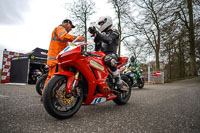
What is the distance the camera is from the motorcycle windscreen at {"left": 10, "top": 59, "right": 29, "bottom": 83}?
8.35 meters

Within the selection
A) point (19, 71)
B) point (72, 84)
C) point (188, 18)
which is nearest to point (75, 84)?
point (72, 84)

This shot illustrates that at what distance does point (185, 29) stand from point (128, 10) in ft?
20.9

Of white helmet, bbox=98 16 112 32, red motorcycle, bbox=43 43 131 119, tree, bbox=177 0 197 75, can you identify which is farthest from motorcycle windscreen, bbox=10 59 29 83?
tree, bbox=177 0 197 75

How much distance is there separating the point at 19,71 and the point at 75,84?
7.93 metres

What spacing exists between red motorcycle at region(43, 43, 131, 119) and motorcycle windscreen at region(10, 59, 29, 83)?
282 inches

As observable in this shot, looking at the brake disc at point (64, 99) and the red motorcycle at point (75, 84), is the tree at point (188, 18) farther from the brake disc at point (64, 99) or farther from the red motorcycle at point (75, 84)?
the brake disc at point (64, 99)

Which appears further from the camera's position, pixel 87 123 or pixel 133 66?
pixel 133 66

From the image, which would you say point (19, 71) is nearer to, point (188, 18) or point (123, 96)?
point (123, 96)

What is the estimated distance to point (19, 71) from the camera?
28.1ft

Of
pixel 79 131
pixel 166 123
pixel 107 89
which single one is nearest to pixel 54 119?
pixel 79 131

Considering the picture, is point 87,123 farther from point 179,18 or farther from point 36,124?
point 179,18

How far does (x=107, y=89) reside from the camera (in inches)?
99.6

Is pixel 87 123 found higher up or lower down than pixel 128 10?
lower down

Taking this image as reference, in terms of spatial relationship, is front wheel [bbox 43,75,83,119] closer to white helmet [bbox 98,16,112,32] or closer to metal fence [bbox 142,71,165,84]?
white helmet [bbox 98,16,112,32]
